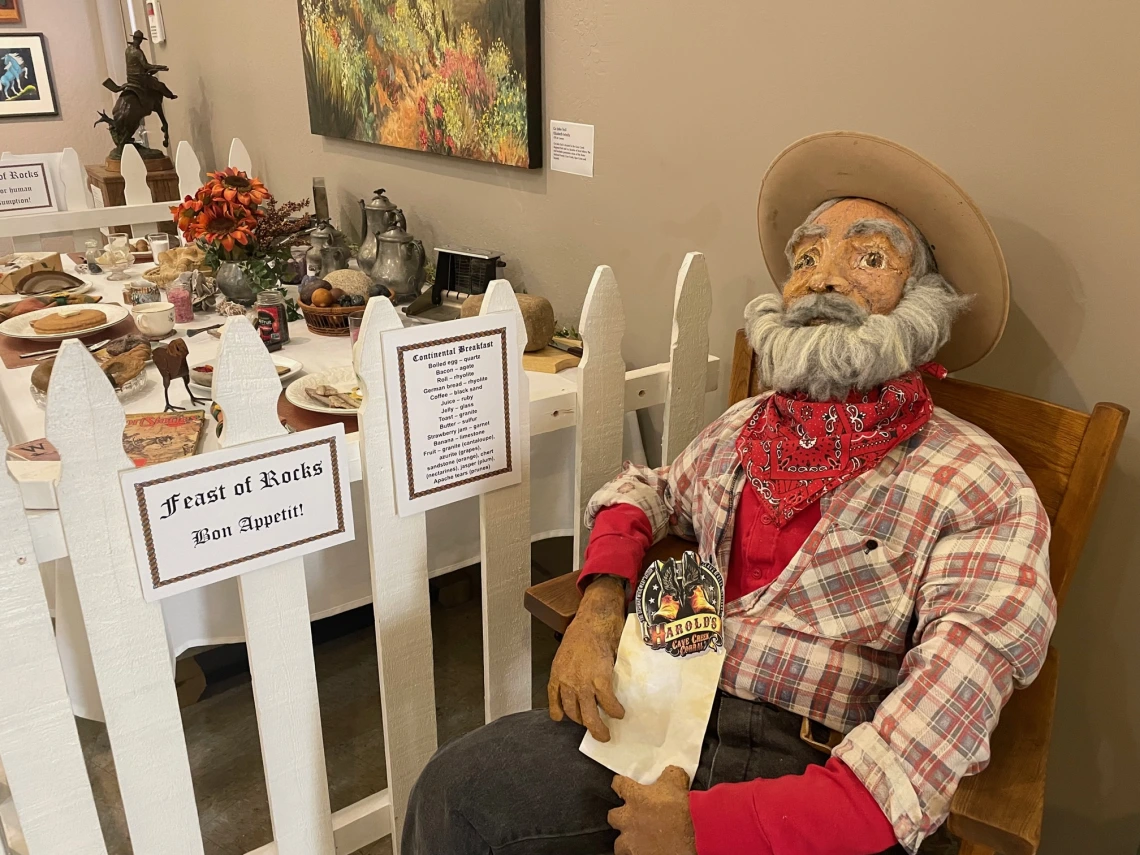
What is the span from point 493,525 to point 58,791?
2.19 feet

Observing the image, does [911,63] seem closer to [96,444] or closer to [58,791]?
[96,444]

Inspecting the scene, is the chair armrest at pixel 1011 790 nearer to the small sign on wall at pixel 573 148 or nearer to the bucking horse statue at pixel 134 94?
the small sign on wall at pixel 573 148

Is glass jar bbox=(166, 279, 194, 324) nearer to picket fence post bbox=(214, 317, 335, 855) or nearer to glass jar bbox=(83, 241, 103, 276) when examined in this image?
glass jar bbox=(83, 241, 103, 276)

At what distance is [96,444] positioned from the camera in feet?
3.08

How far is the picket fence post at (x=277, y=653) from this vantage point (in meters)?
1.00

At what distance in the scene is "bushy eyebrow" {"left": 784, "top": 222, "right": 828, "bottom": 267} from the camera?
113cm

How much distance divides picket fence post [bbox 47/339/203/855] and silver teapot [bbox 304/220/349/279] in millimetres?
1372

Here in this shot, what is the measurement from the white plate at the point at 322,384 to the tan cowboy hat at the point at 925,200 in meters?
0.79

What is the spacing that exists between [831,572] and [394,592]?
63cm

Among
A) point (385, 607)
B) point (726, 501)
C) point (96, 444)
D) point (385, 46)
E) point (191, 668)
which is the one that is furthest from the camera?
point (385, 46)

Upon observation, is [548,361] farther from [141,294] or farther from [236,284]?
[141,294]

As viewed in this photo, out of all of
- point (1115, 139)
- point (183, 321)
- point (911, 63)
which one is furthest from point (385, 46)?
point (1115, 139)

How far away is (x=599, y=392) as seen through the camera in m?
1.40

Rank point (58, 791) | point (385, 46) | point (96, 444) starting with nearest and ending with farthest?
1. point (96, 444)
2. point (58, 791)
3. point (385, 46)
